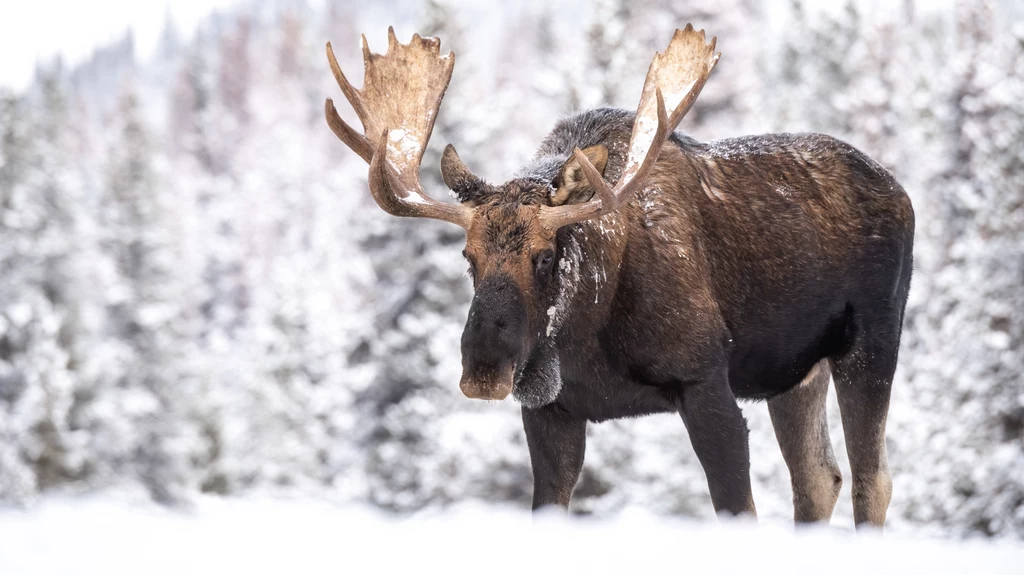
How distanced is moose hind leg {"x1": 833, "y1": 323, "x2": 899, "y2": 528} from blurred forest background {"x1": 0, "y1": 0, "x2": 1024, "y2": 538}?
2.14 metres

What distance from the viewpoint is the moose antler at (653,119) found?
4.84 metres

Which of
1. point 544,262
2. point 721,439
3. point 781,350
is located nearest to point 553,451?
point 721,439

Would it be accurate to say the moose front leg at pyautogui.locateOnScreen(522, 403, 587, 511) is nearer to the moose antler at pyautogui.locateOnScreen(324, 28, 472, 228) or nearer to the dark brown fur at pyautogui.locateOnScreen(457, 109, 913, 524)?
the dark brown fur at pyautogui.locateOnScreen(457, 109, 913, 524)

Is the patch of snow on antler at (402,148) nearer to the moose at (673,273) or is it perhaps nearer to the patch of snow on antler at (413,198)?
the moose at (673,273)

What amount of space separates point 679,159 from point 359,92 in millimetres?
1765

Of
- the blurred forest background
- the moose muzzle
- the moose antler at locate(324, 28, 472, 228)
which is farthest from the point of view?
the blurred forest background

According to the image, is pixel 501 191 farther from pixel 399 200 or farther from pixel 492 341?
pixel 492 341

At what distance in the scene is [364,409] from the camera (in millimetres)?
19656

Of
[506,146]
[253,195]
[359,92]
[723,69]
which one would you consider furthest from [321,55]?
[359,92]

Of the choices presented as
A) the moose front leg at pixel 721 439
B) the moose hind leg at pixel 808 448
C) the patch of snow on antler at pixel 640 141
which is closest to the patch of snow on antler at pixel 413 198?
the patch of snow on antler at pixel 640 141

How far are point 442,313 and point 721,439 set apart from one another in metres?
14.2

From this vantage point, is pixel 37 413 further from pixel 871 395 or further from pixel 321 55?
pixel 321 55

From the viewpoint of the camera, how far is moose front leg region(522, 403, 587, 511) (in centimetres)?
514

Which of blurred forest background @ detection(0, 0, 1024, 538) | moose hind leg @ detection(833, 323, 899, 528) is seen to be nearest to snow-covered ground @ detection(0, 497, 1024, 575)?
moose hind leg @ detection(833, 323, 899, 528)
